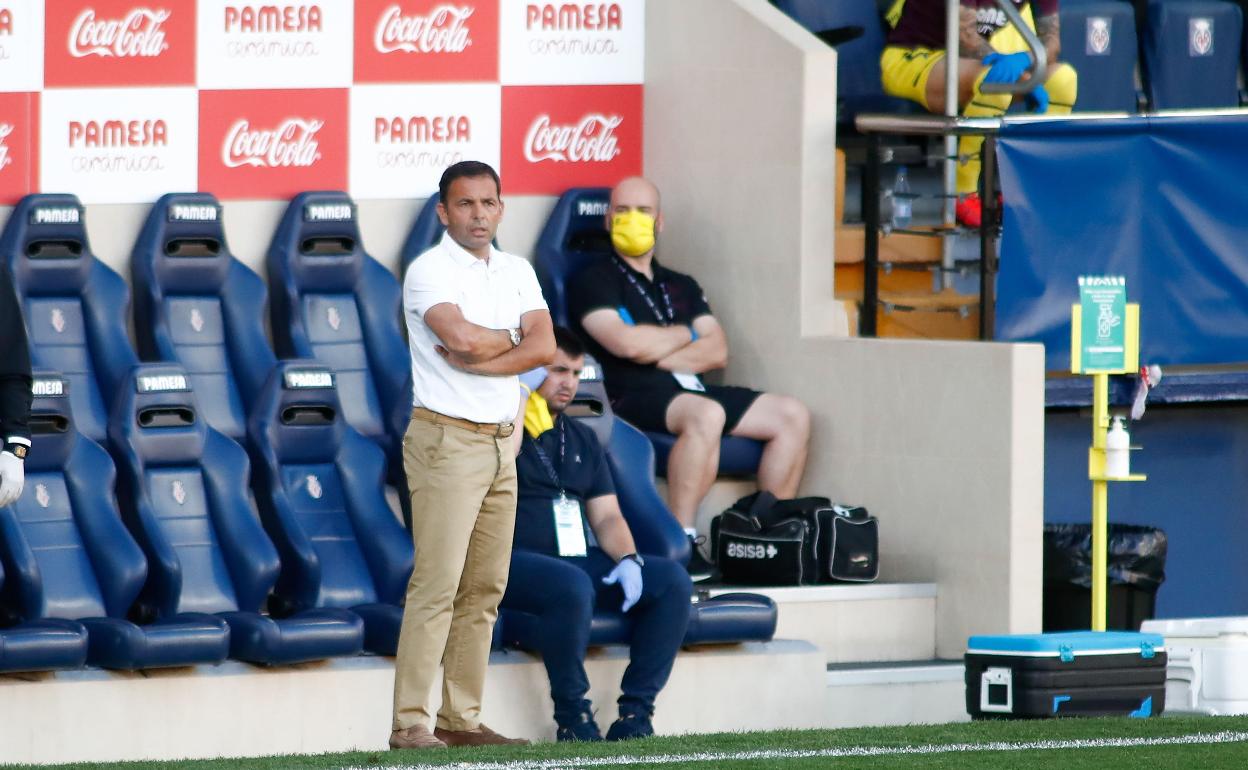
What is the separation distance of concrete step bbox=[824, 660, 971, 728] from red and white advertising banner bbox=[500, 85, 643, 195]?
214 centimetres

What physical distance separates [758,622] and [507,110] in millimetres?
2345

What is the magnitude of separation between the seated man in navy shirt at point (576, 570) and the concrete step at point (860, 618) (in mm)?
558

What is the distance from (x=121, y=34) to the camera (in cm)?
787

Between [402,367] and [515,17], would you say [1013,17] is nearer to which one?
[515,17]

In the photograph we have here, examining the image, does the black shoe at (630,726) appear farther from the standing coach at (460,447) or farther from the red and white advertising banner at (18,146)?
the red and white advertising banner at (18,146)

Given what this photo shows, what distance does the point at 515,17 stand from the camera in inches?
334

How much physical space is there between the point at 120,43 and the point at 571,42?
1.62 metres

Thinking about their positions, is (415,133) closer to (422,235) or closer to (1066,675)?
(422,235)

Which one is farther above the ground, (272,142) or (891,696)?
(272,142)

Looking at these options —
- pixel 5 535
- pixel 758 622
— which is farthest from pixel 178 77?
pixel 758 622

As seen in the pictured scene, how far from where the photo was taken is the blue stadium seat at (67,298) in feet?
23.7

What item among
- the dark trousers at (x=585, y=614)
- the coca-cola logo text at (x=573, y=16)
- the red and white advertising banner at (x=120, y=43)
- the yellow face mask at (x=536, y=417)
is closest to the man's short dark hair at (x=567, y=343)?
the yellow face mask at (x=536, y=417)

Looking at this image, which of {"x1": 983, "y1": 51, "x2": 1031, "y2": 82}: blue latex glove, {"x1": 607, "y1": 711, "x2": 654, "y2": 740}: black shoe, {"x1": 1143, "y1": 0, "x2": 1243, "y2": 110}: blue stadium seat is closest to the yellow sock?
{"x1": 983, "y1": 51, "x2": 1031, "y2": 82}: blue latex glove

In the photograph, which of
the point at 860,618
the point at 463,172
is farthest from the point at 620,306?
the point at 463,172
